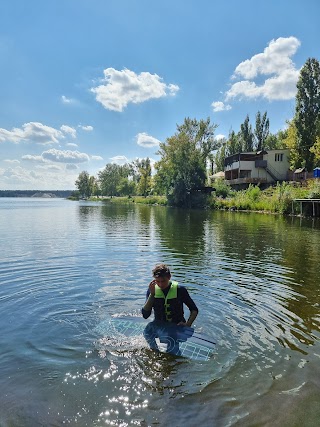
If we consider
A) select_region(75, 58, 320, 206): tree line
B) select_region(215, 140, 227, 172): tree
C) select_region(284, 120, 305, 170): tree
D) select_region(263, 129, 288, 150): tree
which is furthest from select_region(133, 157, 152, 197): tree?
select_region(284, 120, 305, 170): tree

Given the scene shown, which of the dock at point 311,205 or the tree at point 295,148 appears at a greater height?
the tree at point 295,148

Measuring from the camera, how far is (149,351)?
20.2 feet

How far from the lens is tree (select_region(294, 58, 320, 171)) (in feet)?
177

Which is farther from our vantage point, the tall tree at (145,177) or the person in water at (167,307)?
the tall tree at (145,177)

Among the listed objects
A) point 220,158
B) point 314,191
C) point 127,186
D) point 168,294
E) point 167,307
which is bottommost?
point 167,307

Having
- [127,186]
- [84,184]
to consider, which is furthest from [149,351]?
[84,184]

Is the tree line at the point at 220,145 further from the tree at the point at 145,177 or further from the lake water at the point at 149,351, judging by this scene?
the lake water at the point at 149,351

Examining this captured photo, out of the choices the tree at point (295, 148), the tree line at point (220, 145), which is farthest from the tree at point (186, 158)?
the tree at point (295, 148)

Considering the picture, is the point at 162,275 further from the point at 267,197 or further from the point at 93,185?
the point at 93,185

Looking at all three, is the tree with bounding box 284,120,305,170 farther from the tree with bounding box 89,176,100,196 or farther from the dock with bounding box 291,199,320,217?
the tree with bounding box 89,176,100,196

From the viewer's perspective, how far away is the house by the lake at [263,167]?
7088cm

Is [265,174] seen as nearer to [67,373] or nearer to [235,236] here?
[235,236]

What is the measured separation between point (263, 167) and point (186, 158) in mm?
17011

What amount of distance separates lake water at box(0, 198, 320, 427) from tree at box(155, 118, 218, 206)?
5446cm
